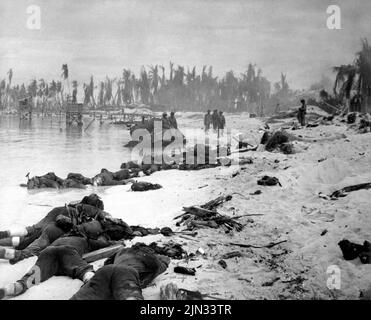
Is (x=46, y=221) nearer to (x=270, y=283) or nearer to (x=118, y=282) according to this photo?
(x=118, y=282)

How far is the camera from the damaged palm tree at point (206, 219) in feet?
17.6

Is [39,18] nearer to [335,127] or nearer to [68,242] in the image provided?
[68,242]

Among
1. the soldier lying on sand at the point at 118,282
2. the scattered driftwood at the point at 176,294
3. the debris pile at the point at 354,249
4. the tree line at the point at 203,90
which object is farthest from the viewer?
the tree line at the point at 203,90

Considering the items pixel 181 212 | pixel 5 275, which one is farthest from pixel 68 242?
pixel 181 212

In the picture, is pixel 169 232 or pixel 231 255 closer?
pixel 231 255

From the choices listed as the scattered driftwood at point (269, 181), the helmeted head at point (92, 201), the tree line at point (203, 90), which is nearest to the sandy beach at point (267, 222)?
the scattered driftwood at point (269, 181)

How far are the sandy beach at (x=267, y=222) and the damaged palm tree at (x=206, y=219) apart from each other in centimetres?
15

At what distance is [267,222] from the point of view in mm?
5395

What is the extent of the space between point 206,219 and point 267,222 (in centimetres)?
89

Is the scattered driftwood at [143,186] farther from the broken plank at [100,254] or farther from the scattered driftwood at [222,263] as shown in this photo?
the scattered driftwood at [222,263]

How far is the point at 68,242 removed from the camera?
421 cm

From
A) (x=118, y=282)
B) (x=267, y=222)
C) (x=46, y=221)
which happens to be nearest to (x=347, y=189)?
(x=267, y=222)

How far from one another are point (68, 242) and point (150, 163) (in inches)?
328

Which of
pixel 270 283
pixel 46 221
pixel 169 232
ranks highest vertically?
pixel 46 221
